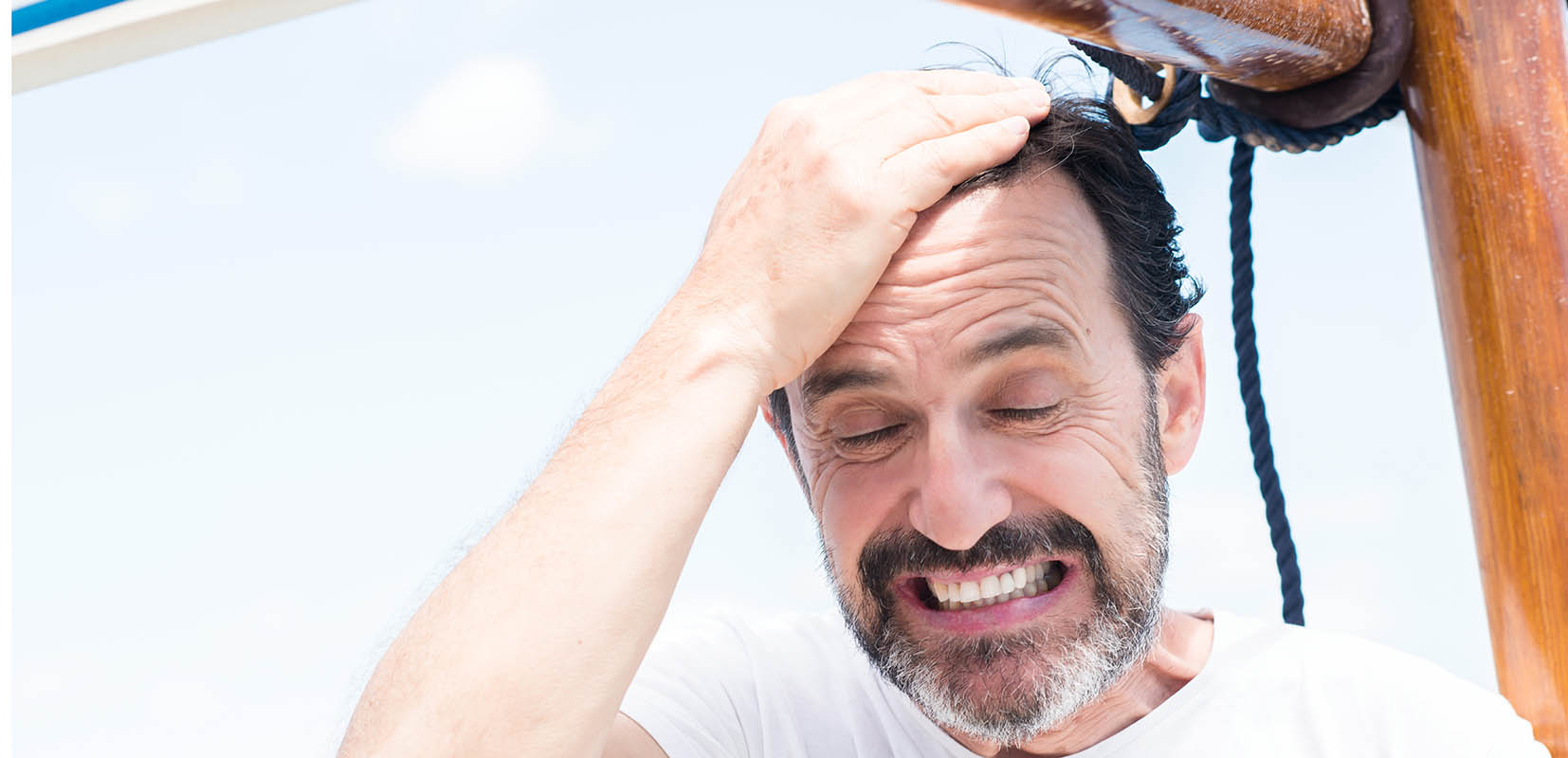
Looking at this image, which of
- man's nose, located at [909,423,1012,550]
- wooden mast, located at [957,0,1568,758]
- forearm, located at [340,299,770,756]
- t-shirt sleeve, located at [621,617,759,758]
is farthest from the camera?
t-shirt sleeve, located at [621,617,759,758]

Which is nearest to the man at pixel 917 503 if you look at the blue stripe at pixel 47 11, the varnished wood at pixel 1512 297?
the varnished wood at pixel 1512 297

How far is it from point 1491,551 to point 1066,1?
621 millimetres

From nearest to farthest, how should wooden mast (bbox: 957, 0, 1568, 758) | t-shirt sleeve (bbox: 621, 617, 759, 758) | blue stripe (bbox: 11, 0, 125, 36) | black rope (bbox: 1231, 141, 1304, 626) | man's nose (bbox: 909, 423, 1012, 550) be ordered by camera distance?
wooden mast (bbox: 957, 0, 1568, 758) < man's nose (bbox: 909, 423, 1012, 550) < t-shirt sleeve (bbox: 621, 617, 759, 758) < black rope (bbox: 1231, 141, 1304, 626) < blue stripe (bbox: 11, 0, 125, 36)

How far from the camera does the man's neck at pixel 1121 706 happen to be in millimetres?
1337

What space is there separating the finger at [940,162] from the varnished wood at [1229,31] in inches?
5.9

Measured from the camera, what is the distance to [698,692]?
1.38 m

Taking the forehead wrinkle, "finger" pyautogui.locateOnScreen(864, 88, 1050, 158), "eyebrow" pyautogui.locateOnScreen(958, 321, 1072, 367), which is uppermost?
"finger" pyautogui.locateOnScreen(864, 88, 1050, 158)

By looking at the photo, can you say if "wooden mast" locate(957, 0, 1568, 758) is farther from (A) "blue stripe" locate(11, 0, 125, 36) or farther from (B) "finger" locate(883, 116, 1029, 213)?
(A) "blue stripe" locate(11, 0, 125, 36)

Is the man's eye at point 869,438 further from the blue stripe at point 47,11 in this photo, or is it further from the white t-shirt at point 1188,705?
the blue stripe at point 47,11

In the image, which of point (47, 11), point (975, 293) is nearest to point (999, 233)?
point (975, 293)

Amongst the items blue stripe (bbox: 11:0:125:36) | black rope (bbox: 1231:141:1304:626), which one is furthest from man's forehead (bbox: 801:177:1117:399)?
blue stripe (bbox: 11:0:125:36)

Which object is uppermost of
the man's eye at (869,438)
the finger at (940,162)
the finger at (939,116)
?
the finger at (939,116)

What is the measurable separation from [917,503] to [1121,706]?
1.26ft

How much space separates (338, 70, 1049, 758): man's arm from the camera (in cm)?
88
